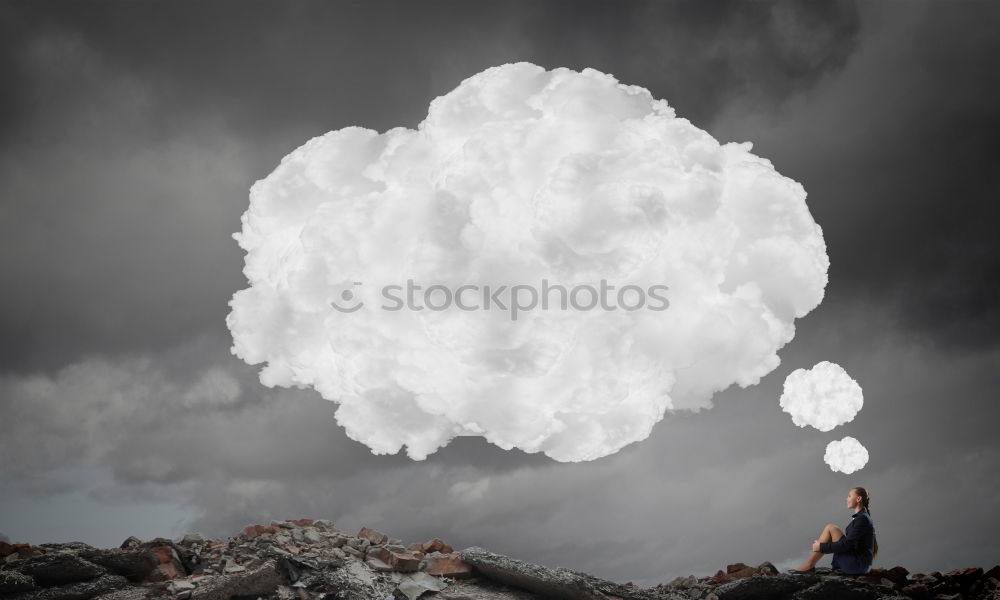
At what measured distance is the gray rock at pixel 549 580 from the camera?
61.2ft

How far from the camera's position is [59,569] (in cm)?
1792

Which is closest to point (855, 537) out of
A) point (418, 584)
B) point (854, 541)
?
point (854, 541)

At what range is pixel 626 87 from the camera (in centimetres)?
2236

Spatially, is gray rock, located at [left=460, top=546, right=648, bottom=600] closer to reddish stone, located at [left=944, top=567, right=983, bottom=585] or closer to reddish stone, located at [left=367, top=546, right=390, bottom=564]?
reddish stone, located at [left=367, top=546, right=390, bottom=564]

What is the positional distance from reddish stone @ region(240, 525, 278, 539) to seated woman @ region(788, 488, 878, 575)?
15955 mm

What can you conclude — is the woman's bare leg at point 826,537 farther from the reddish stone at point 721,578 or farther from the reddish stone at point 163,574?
the reddish stone at point 163,574

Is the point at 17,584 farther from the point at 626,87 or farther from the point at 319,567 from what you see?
the point at 626,87

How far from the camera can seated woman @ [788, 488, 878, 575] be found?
18.9 metres

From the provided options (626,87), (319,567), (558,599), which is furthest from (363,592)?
(626,87)

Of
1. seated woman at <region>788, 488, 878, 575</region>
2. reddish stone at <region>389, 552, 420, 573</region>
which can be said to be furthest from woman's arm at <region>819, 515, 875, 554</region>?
reddish stone at <region>389, 552, 420, 573</region>

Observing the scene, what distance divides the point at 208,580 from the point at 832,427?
18005 mm

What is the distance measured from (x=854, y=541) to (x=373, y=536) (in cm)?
1387

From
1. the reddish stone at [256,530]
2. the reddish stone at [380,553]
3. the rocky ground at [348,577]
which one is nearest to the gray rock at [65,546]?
the rocky ground at [348,577]

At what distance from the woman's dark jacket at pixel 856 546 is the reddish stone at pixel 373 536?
Result: 41.8ft
